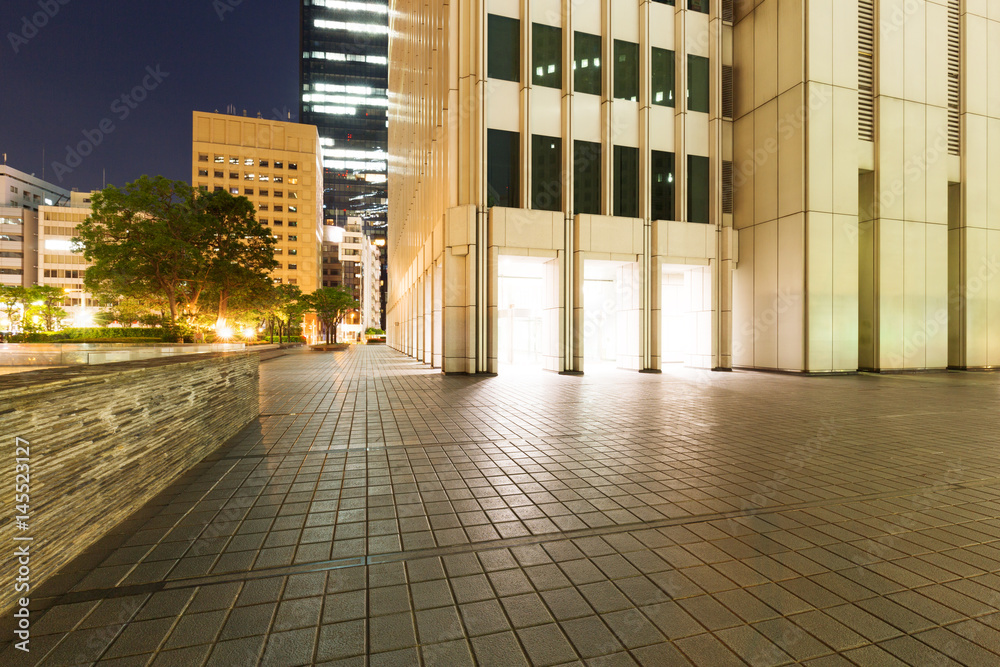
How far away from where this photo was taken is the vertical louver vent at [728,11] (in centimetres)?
2251

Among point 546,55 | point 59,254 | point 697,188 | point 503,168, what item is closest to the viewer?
point 503,168

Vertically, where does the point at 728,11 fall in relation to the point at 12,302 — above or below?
above

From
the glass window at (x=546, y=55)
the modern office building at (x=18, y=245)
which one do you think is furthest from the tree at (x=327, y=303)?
the modern office building at (x=18, y=245)

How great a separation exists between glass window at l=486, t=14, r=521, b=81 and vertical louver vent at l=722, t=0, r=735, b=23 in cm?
1081

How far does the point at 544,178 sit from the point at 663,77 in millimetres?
7515

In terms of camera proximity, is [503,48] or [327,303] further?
[327,303]

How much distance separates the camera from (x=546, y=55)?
19266mm

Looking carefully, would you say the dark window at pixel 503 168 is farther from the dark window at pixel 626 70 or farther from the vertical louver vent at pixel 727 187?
the vertical louver vent at pixel 727 187

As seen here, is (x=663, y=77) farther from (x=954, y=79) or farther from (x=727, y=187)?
(x=954, y=79)

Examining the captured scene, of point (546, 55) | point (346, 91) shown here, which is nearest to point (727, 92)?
point (546, 55)

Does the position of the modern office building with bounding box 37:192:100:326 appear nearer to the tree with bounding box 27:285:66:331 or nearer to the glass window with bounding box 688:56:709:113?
the tree with bounding box 27:285:66:331

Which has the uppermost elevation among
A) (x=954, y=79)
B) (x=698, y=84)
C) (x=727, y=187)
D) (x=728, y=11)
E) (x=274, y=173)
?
(x=274, y=173)

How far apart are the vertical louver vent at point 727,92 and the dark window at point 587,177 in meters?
7.45

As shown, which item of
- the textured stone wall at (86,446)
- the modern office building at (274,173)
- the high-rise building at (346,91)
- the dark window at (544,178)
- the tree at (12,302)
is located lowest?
the textured stone wall at (86,446)
